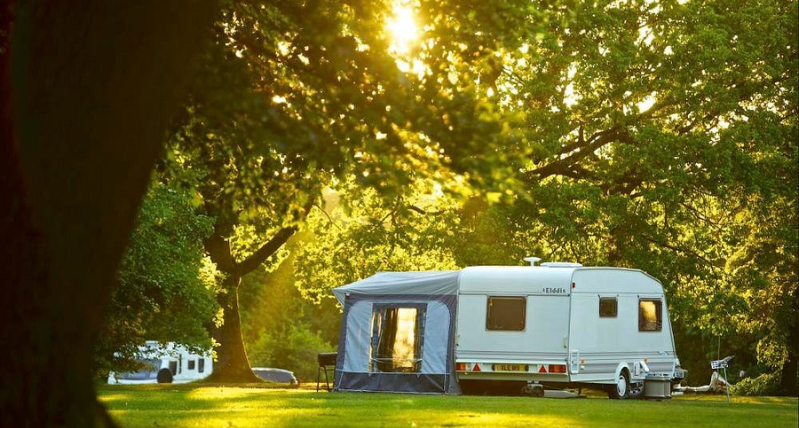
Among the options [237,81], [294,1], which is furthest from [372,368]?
[237,81]

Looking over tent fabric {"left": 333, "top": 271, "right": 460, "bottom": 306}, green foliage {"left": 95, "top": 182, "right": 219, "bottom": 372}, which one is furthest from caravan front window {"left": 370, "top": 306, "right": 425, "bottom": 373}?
green foliage {"left": 95, "top": 182, "right": 219, "bottom": 372}

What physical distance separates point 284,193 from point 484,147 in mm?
3348

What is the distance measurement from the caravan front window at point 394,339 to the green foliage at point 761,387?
567 inches

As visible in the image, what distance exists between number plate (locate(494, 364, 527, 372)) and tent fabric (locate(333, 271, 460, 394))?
1031 mm

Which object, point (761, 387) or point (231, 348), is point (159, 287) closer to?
point (231, 348)

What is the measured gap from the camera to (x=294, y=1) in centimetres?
1413

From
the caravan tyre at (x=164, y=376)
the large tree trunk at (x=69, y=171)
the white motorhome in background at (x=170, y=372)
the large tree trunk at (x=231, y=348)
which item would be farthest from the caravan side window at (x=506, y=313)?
the caravan tyre at (x=164, y=376)

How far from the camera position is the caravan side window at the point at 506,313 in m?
24.8

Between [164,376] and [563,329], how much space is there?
3607cm

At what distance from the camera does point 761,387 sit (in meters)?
36.7

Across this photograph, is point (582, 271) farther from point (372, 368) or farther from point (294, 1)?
point (294, 1)

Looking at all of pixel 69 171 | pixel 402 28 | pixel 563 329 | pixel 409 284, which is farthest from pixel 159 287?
pixel 69 171

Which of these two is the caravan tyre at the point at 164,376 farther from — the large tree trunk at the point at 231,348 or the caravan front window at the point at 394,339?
the caravan front window at the point at 394,339

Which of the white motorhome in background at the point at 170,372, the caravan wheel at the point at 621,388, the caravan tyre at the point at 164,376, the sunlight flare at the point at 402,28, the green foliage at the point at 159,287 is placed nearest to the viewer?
the sunlight flare at the point at 402,28
